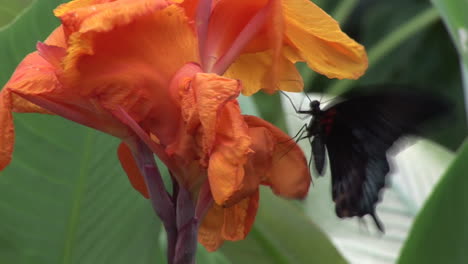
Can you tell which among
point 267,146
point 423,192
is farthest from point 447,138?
point 267,146

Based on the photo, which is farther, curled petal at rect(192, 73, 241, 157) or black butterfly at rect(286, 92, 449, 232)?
black butterfly at rect(286, 92, 449, 232)

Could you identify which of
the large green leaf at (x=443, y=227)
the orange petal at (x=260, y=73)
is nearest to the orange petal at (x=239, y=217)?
the orange petal at (x=260, y=73)

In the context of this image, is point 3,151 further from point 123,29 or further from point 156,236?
point 156,236

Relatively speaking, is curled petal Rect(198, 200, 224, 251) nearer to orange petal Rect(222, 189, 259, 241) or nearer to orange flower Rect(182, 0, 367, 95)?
orange petal Rect(222, 189, 259, 241)

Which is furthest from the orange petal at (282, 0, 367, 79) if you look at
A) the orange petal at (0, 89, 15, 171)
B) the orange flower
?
the orange petal at (0, 89, 15, 171)

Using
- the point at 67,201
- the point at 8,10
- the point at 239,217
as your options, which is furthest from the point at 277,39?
the point at 8,10

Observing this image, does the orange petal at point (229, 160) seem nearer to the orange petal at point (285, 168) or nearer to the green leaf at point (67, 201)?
the orange petal at point (285, 168)
